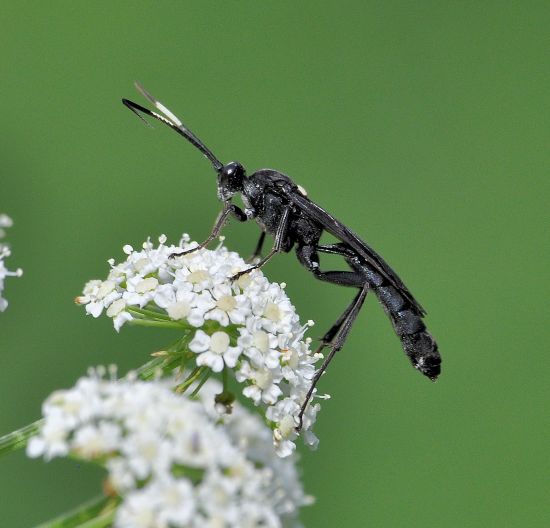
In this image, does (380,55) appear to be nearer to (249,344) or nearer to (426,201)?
(426,201)

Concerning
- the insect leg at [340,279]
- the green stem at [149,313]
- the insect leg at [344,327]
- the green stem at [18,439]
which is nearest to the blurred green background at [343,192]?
the insect leg at [340,279]

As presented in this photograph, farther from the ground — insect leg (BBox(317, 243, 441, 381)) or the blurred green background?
the blurred green background

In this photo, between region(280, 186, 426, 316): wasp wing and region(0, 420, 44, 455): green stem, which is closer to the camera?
region(0, 420, 44, 455): green stem

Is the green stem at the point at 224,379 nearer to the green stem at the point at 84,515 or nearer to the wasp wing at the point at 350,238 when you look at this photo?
the green stem at the point at 84,515

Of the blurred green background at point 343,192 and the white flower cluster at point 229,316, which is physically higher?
the blurred green background at point 343,192

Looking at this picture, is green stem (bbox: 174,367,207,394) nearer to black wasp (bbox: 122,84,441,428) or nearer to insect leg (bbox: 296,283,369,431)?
insect leg (bbox: 296,283,369,431)

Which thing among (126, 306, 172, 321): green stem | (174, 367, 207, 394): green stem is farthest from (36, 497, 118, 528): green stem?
(126, 306, 172, 321): green stem

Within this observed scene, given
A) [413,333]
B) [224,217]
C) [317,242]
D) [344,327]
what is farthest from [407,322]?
[224,217]

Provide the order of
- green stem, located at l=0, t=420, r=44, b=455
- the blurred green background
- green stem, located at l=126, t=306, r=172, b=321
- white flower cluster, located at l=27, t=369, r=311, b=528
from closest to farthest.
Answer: white flower cluster, located at l=27, t=369, r=311, b=528 < green stem, located at l=0, t=420, r=44, b=455 < green stem, located at l=126, t=306, r=172, b=321 < the blurred green background

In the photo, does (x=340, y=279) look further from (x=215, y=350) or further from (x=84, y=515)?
(x=84, y=515)
